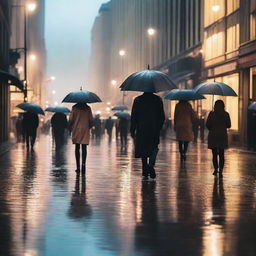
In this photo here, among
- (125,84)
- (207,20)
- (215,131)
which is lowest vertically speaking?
(215,131)

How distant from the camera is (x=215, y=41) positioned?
47.0 meters

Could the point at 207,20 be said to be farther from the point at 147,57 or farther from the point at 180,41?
the point at 147,57

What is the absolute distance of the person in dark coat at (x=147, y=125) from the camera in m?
14.8

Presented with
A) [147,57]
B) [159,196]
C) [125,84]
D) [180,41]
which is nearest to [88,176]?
[125,84]

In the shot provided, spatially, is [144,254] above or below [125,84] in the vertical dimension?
below

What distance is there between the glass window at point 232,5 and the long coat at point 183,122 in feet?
64.5

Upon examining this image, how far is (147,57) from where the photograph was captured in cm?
9706

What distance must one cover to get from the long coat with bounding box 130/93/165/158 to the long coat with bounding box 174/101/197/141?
6.11m

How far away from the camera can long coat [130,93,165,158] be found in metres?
14.8

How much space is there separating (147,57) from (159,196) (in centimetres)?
8539

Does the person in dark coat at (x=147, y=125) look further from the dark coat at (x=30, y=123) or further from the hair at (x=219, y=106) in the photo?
the dark coat at (x=30, y=123)

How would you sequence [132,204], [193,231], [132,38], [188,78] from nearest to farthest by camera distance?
1. [193,231]
2. [132,204]
3. [188,78]
4. [132,38]

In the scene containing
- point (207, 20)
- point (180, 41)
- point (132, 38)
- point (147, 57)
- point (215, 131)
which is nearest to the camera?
point (215, 131)

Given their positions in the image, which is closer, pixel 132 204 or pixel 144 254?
pixel 144 254
